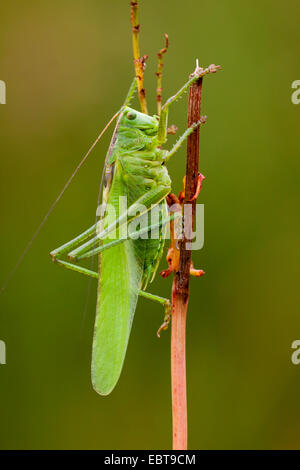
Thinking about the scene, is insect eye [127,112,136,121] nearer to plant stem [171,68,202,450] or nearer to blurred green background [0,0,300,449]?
plant stem [171,68,202,450]

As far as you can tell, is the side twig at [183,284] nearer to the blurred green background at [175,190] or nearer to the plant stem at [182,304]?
the plant stem at [182,304]

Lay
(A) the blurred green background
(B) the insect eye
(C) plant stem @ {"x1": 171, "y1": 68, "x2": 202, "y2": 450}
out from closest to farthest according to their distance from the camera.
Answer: (C) plant stem @ {"x1": 171, "y1": 68, "x2": 202, "y2": 450} → (B) the insect eye → (A) the blurred green background

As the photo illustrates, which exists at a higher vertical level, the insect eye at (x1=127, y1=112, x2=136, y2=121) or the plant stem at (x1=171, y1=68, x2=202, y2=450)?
the insect eye at (x1=127, y1=112, x2=136, y2=121)

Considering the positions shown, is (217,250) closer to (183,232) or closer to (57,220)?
(57,220)

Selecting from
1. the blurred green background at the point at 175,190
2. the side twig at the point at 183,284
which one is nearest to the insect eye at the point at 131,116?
the side twig at the point at 183,284

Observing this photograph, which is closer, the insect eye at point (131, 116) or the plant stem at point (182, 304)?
the plant stem at point (182, 304)

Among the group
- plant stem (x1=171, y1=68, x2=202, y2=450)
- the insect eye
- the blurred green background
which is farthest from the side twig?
the blurred green background

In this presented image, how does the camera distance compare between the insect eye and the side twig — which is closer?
the side twig
